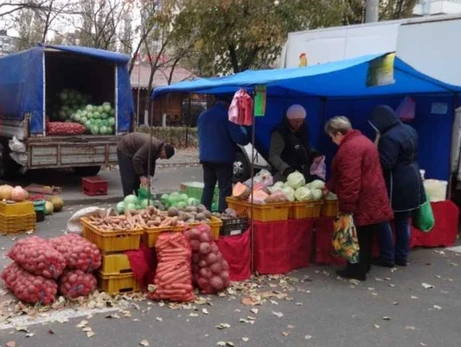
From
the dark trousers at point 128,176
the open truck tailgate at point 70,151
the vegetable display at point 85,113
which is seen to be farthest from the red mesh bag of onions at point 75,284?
the vegetable display at point 85,113

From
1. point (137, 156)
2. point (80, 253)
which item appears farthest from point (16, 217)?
point (80, 253)

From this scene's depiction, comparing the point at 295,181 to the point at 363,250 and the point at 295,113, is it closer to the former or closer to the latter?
the point at 363,250

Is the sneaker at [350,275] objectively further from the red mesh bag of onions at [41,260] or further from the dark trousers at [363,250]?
the red mesh bag of onions at [41,260]

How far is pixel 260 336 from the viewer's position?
4.72m

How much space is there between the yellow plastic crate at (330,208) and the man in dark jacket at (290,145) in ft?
2.84

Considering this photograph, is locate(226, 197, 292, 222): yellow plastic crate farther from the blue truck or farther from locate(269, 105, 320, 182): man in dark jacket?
the blue truck

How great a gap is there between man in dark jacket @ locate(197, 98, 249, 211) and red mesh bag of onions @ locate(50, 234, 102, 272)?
8.72 feet

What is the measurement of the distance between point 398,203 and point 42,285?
3.93 metres

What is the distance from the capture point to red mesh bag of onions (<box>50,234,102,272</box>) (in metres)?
→ 5.23

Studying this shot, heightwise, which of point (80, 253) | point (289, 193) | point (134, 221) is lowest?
point (80, 253)

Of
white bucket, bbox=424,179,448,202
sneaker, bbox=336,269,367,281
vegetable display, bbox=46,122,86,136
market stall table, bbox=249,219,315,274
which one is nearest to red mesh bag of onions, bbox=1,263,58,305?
market stall table, bbox=249,219,315,274

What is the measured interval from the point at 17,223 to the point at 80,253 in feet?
10.4

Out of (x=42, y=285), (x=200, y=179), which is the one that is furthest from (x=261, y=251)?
(x=200, y=179)

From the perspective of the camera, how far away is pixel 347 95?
8641 mm
